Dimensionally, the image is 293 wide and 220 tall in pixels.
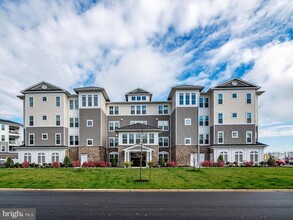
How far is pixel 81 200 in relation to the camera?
947 cm

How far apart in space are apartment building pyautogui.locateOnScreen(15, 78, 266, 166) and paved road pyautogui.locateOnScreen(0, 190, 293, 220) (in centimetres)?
1920

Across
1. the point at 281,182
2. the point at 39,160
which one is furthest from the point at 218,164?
the point at 39,160

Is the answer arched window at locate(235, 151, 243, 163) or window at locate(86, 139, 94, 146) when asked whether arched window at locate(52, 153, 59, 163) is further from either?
arched window at locate(235, 151, 243, 163)

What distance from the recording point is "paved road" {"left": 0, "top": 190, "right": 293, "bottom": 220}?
7250mm

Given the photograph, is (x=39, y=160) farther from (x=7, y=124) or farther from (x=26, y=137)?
(x=7, y=124)

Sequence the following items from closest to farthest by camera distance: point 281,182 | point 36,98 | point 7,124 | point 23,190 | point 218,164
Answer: point 23,190
point 281,182
point 218,164
point 36,98
point 7,124

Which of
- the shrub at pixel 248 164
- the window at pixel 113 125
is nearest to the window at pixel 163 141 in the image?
the window at pixel 113 125

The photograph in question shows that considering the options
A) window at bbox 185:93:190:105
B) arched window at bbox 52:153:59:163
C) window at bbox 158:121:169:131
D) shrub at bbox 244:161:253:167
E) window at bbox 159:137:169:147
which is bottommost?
shrub at bbox 244:161:253:167

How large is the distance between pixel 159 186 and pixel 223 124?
21.3 meters

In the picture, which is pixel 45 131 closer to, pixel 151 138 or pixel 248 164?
pixel 151 138

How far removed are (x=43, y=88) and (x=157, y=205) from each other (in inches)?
1155

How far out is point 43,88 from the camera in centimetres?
3197

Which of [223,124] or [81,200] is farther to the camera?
[223,124]

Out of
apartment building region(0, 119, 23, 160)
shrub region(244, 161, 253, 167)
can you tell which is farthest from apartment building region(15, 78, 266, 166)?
apartment building region(0, 119, 23, 160)
